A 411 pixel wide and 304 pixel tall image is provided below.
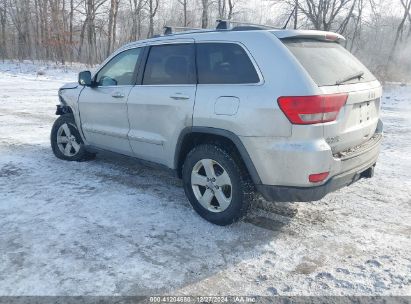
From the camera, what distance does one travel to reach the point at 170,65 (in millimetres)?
4070

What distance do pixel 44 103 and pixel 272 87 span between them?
1034 cm

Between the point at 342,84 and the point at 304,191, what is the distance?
1034 mm

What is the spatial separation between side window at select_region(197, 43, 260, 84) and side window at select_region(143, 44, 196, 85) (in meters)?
0.14

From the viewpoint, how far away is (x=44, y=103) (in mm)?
11633

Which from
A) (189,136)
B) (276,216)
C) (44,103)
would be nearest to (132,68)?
(189,136)

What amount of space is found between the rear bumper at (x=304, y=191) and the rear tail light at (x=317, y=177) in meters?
0.07

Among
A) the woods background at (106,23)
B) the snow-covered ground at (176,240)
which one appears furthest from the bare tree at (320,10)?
the snow-covered ground at (176,240)

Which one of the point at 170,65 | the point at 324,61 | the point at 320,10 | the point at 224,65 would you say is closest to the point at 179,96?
the point at 170,65

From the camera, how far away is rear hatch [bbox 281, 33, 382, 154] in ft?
10.4

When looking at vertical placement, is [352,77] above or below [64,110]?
above

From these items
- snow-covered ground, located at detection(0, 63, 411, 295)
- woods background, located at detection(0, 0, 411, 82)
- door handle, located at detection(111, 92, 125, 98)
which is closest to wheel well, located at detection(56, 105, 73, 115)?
snow-covered ground, located at detection(0, 63, 411, 295)

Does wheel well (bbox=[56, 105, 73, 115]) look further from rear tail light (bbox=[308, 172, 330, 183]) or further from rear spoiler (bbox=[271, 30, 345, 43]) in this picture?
rear tail light (bbox=[308, 172, 330, 183])

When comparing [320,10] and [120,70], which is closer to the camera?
[120,70]

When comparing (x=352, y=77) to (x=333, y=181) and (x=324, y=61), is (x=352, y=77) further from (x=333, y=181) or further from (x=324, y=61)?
(x=333, y=181)
